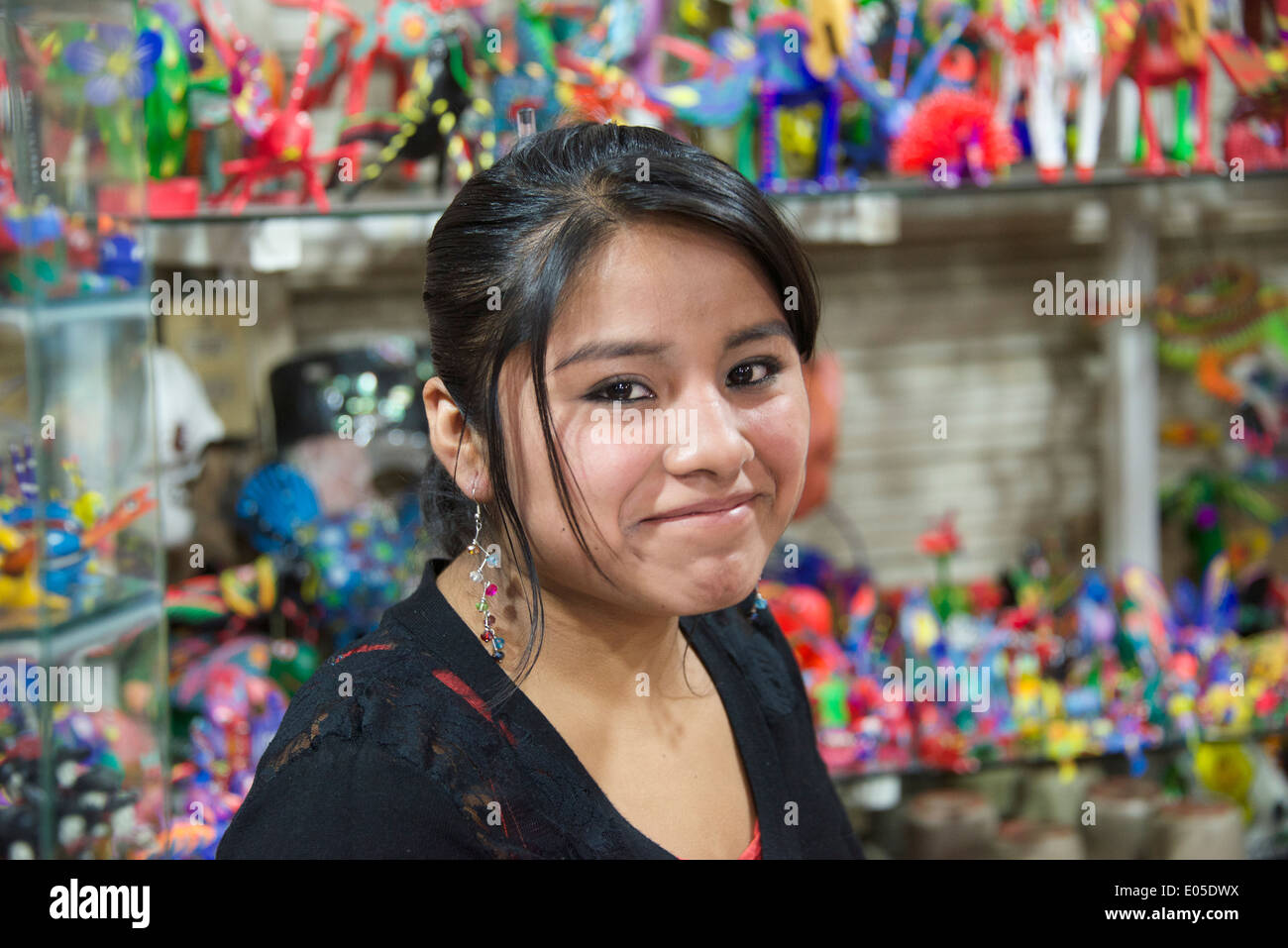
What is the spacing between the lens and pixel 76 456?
4.94ft

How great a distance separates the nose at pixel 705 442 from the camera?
80 cm

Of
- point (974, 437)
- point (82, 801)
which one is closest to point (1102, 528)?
point (974, 437)

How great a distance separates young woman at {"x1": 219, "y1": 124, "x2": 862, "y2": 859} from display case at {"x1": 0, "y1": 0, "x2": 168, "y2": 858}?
0.79m

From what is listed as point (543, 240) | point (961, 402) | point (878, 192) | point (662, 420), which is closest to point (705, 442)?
point (662, 420)

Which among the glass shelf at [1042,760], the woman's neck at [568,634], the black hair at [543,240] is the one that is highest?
the black hair at [543,240]

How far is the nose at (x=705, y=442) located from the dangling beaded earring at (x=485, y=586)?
180 mm

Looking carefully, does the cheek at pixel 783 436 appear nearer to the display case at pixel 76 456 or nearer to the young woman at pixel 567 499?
the young woman at pixel 567 499

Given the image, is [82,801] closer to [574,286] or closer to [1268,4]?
[574,286]

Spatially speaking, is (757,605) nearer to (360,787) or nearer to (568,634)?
(568,634)

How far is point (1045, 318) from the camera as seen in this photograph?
2.61 meters

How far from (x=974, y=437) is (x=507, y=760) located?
2.03m

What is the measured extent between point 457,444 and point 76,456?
0.87 m

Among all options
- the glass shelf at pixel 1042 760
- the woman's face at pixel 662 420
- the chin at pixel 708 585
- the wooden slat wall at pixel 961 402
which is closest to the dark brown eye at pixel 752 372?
the woman's face at pixel 662 420

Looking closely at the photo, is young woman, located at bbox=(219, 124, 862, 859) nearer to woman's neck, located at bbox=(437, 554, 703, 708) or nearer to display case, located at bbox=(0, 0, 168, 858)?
woman's neck, located at bbox=(437, 554, 703, 708)
